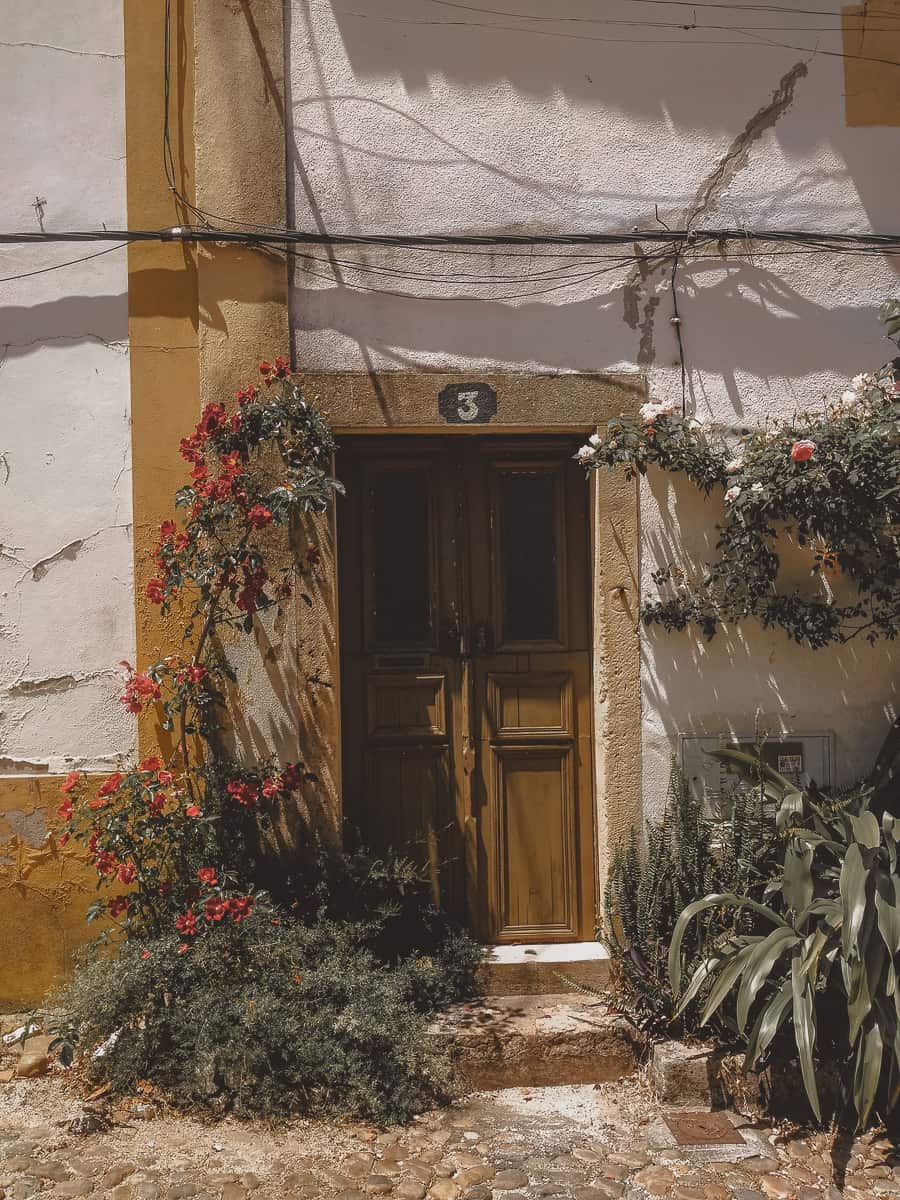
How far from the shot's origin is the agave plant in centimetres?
347

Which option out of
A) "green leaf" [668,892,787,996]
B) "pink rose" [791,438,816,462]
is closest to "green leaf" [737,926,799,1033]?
"green leaf" [668,892,787,996]

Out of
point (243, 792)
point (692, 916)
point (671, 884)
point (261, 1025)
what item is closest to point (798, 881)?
point (692, 916)

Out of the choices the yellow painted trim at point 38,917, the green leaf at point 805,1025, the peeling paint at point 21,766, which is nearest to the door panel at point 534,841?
the green leaf at point 805,1025

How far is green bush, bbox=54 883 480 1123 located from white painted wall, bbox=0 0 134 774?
99 cm

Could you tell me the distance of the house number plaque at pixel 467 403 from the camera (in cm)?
457

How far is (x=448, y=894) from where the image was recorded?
185 inches

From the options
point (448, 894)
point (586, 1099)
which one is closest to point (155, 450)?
point (448, 894)

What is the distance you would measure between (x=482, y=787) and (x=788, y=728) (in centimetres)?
133

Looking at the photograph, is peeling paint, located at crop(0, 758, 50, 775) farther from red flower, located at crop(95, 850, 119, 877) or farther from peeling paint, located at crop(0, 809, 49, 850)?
red flower, located at crop(95, 850, 119, 877)

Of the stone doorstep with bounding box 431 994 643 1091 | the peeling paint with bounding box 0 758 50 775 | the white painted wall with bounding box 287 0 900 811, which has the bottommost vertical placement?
the stone doorstep with bounding box 431 994 643 1091

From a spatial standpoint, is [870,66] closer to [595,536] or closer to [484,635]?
[595,536]

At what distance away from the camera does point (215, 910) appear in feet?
12.9

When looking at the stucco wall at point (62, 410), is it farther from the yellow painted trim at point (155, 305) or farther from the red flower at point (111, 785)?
the red flower at point (111, 785)

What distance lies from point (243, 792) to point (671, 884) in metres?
1.71
